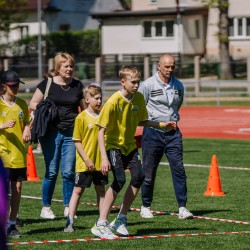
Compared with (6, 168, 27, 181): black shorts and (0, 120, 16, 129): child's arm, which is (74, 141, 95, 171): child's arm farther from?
(0, 120, 16, 129): child's arm

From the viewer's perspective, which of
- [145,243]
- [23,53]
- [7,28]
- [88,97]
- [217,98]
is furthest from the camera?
[23,53]

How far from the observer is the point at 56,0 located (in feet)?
270

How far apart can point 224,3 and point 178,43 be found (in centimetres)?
1668

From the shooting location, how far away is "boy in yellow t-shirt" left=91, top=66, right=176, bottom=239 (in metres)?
9.75

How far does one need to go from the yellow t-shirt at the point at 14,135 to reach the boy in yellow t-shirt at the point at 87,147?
565mm

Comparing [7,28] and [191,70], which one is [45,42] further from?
[191,70]

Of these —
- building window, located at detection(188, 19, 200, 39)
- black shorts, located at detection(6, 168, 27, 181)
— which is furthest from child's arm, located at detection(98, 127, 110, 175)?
building window, located at detection(188, 19, 200, 39)

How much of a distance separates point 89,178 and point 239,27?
64143 mm

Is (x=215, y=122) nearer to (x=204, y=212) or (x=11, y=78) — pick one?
(x=204, y=212)

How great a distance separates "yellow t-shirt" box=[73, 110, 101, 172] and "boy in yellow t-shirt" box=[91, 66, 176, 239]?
37cm

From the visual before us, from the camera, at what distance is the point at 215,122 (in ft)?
109

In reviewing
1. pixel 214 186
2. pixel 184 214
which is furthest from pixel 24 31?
pixel 184 214

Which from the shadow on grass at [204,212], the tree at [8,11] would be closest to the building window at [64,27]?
the tree at [8,11]

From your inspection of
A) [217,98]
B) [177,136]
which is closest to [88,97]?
[177,136]
